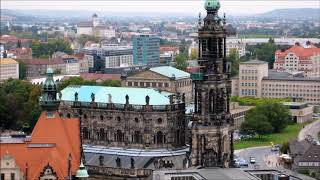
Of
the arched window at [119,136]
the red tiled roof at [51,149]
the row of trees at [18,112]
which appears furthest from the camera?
the row of trees at [18,112]

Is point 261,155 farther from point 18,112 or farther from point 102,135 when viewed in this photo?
point 102,135

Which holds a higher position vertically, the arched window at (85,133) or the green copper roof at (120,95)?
the green copper roof at (120,95)

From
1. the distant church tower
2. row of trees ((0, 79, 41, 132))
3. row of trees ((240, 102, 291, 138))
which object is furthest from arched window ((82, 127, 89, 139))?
row of trees ((240, 102, 291, 138))

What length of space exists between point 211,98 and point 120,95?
13222 millimetres

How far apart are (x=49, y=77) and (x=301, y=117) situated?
94662 mm

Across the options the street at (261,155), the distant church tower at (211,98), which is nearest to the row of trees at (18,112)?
the street at (261,155)

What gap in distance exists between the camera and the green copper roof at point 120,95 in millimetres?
101812

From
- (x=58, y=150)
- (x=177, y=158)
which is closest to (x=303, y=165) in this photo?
(x=177, y=158)

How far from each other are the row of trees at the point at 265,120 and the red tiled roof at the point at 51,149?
73791 mm

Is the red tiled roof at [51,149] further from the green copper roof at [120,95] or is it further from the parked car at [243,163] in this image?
the parked car at [243,163]

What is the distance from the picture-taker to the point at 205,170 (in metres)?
92.1

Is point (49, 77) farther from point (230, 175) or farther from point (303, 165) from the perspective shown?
point (303, 165)

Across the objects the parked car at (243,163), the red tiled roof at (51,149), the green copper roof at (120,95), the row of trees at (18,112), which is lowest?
the parked car at (243,163)

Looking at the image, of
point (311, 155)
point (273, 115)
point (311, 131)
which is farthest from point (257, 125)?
point (311, 155)
